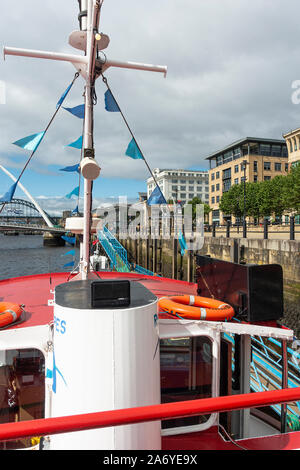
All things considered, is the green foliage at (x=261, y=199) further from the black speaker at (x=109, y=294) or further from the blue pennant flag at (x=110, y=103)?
the black speaker at (x=109, y=294)

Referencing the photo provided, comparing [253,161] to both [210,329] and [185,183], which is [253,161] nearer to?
[185,183]

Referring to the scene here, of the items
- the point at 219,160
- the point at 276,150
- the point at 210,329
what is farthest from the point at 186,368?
the point at 219,160

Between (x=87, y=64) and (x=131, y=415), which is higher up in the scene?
(x=87, y=64)

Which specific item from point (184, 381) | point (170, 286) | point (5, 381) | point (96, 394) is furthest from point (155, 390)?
point (170, 286)

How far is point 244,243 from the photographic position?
821 inches

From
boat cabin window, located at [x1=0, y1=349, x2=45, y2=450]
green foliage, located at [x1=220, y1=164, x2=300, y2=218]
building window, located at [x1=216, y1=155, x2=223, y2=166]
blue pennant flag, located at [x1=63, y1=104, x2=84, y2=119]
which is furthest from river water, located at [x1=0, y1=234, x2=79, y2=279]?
building window, located at [x1=216, y1=155, x2=223, y2=166]

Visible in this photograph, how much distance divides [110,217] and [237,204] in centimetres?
2382

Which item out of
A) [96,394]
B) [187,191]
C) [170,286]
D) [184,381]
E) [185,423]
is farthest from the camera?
[187,191]

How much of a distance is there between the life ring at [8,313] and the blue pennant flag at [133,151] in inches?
116

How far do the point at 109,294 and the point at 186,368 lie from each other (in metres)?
1.74

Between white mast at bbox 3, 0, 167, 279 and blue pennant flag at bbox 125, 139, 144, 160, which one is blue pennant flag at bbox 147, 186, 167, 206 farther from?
white mast at bbox 3, 0, 167, 279

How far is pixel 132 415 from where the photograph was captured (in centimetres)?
171

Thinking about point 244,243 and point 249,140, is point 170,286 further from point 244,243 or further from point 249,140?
point 249,140

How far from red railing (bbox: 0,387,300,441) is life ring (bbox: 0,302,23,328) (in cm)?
171
